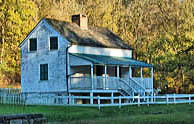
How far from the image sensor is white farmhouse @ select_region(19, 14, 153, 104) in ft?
109

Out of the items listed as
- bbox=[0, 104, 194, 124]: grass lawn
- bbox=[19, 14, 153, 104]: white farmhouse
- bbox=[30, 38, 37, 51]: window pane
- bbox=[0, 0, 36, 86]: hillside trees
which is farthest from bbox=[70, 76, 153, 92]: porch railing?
bbox=[0, 0, 36, 86]: hillside trees

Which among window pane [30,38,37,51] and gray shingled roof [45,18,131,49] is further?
window pane [30,38,37,51]

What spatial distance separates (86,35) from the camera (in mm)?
37375

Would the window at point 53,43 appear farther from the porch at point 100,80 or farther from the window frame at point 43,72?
the porch at point 100,80

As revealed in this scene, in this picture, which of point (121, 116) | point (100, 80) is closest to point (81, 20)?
Result: point (100, 80)

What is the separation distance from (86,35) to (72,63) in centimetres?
436

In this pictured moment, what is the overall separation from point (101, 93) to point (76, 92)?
8.05 feet

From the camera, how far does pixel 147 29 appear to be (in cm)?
6012

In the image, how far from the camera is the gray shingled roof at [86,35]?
3538 cm

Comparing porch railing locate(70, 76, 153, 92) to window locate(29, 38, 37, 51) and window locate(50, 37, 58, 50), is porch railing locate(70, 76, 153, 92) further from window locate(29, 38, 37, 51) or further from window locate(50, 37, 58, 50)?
window locate(29, 38, 37, 51)

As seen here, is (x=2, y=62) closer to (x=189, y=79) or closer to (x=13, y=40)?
(x=13, y=40)

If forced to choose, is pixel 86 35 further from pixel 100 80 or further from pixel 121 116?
pixel 121 116

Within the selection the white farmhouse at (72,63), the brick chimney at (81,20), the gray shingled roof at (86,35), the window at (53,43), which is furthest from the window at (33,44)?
the brick chimney at (81,20)

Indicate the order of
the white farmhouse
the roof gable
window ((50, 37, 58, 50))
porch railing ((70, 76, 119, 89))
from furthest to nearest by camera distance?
the roof gable
window ((50, 37, 58, 50))
the white farmhouse
porch railing ((70, 76, 119, 89))
